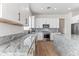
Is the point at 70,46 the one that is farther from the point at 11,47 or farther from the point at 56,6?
the point at 11,47

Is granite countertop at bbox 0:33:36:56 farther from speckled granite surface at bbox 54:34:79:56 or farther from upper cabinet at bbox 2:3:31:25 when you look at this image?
speckled granite surface at bbox 54:34:79:56

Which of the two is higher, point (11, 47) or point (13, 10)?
point (13, 10)

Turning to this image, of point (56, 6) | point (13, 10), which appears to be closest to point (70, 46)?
point (56, 6)

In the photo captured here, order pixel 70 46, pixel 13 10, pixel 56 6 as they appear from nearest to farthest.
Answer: pixel 56 6, pixel 13 10, pixel 70 46

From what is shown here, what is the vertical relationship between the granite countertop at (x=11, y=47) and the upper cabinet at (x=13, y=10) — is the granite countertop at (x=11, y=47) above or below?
below

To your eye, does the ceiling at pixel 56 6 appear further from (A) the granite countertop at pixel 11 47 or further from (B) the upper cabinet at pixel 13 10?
(A) the granite countertop at pixel 11 47

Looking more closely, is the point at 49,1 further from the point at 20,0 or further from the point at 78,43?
the point at 78,43

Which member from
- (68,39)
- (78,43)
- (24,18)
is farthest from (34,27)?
(78,43)

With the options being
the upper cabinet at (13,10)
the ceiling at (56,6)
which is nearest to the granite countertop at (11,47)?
the upper cabinet at (13,10)

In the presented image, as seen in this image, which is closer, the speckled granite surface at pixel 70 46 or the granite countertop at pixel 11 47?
the granite countertop at pixel 11 47

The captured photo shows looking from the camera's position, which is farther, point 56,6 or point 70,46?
point 70,46

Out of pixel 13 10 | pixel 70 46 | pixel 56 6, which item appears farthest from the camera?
pixel 70 46

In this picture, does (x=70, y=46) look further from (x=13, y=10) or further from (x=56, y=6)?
(x=13, y=10)

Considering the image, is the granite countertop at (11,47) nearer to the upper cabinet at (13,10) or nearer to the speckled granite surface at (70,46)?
the upper cabinet at (13,10)
